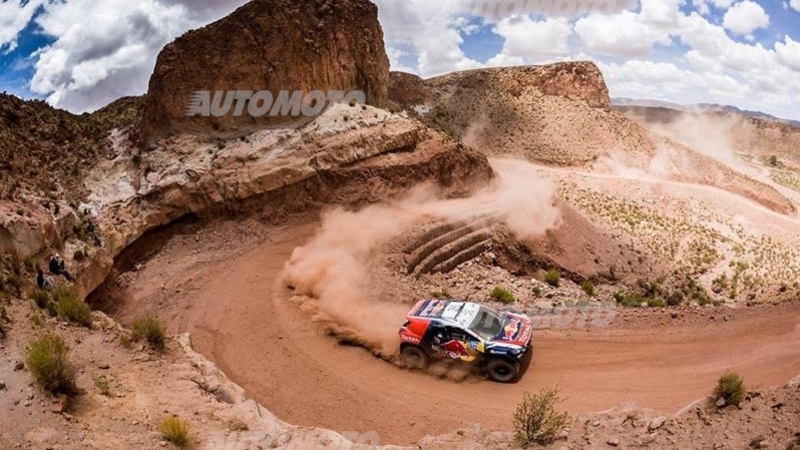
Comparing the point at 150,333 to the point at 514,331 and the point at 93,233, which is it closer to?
the point at 514,331

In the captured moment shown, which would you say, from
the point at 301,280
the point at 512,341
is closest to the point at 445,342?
the point at 512,341

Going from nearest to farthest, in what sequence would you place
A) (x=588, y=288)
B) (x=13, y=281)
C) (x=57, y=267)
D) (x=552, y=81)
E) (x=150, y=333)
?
(x=150, y=333) → (x=13, y=281) → (x=57, y=267) → (x=588, y=288) → (x=552, y=81)

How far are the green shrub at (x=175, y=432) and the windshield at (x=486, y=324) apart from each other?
669cm

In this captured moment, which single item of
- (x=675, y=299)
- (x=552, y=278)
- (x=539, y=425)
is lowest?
(x=539, y=425)

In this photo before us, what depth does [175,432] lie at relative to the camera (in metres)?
8.99

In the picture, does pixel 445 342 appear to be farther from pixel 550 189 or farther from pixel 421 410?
pixel 550 189

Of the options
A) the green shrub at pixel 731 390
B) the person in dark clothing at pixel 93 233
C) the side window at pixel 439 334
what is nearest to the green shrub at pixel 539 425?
the green shrub at pixel 731 390

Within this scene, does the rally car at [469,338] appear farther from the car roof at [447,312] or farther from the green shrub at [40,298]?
the green shrub at [40,298]

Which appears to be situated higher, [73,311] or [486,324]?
[486,324]

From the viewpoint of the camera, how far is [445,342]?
13500 millimetres

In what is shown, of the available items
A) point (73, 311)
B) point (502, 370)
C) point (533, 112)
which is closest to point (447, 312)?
point (502, 370)

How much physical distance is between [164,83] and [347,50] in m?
8.04

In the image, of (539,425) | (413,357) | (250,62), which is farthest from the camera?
(250,62)

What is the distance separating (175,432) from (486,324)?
289 inches
